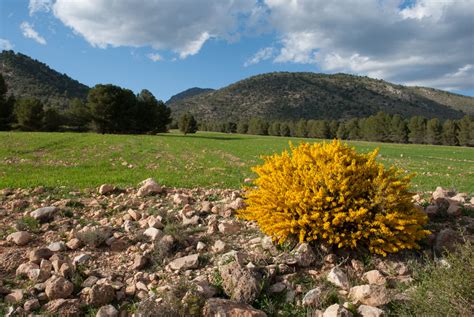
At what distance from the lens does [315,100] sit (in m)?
138

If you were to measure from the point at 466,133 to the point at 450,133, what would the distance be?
2943 mm

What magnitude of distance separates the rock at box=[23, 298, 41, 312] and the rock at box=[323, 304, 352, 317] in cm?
269

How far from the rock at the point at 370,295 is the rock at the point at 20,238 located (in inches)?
166

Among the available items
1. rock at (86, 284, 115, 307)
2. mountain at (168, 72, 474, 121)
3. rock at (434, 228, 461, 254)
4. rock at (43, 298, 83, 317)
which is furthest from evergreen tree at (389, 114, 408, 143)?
rock at (43, 298, 83, 317)

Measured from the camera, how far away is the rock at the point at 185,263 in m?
3.85

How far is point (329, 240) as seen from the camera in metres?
3.83

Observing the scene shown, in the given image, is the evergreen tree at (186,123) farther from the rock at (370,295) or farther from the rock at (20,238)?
the rock at (370,295)

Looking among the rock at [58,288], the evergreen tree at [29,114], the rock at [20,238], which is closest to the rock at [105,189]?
the rock at [20,238]

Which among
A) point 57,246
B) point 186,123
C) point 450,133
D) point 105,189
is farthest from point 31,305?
point 450,133

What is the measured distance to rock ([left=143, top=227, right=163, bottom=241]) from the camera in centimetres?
455

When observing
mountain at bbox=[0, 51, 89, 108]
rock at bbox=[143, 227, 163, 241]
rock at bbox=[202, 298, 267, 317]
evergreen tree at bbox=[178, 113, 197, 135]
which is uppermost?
mountain at bbox=[0, 51, 89, 108]

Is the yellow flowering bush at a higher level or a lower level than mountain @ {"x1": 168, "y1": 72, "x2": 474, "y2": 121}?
lower

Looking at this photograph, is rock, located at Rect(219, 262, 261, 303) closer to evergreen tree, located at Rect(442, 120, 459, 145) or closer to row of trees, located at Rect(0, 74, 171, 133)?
row of trees, located at Rect(0, 74, 171, 133)

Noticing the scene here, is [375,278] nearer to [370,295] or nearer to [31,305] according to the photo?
[370,295]
